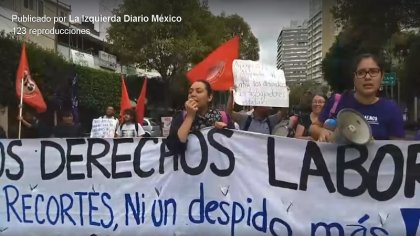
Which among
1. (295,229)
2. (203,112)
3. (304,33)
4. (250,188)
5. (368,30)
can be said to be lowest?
(295,229)

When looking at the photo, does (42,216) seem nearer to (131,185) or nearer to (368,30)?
(131,185)

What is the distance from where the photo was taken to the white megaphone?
3.38m

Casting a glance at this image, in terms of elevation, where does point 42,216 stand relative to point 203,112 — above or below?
below

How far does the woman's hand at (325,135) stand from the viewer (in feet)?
12.6

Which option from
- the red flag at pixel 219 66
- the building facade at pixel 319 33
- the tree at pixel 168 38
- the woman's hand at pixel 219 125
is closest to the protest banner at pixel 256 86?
the red flag at pixel 219 66

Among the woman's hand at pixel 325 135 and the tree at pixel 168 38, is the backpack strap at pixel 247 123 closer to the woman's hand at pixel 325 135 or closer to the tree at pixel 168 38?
the woman's hand at pixel 325 135

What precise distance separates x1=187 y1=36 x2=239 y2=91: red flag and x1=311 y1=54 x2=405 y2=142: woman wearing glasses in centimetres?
209

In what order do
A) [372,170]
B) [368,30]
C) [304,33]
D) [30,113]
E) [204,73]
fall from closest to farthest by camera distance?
[372,170] < [204,73] < [30,113] < [368,30] < [304,33]

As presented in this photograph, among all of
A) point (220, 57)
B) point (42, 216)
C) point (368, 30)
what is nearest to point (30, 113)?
point (220, 57)

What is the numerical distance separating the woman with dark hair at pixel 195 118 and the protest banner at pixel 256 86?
5.19ft

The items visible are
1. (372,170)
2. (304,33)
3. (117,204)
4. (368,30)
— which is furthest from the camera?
(304,33)

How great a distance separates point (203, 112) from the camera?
4.14 m

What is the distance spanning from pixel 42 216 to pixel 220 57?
2439 mm

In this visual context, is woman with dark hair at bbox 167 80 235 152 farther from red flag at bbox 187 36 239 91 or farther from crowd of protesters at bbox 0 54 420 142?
red flag at bbox 187 36 239 91
